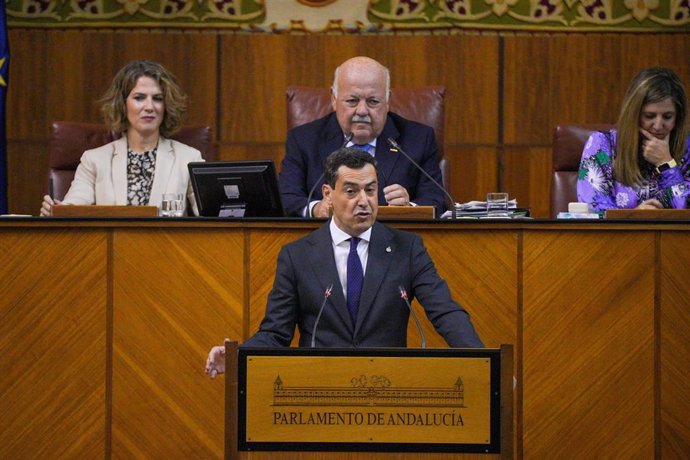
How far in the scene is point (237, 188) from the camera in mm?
3949

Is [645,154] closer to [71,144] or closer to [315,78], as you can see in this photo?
[315,78]

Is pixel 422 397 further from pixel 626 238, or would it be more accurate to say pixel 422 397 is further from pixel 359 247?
pixel 626 238

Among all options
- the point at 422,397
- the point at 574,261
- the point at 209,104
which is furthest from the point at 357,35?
the point at 422,397

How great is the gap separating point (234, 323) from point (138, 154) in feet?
4.20

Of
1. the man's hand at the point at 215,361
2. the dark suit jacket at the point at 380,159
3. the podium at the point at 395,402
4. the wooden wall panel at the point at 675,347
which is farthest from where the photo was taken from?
the dark suit jacket at the point at 380,159

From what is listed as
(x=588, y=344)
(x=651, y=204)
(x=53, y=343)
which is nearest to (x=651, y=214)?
(x=651, y=204)

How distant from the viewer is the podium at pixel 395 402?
2.56 m

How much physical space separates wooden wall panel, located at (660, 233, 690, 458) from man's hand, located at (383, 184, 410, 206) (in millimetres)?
883

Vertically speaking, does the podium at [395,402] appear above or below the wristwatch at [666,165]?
below

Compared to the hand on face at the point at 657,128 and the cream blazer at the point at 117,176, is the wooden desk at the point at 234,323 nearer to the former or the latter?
the hand on face at the point at 657,128

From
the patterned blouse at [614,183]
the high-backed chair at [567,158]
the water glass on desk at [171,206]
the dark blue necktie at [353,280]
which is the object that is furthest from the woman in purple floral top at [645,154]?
the water glass on desk at [171,206]

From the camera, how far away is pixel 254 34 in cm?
595

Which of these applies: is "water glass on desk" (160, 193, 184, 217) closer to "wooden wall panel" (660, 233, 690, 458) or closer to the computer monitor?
the computer monitor

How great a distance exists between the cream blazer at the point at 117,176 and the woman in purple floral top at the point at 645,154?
153 cm
